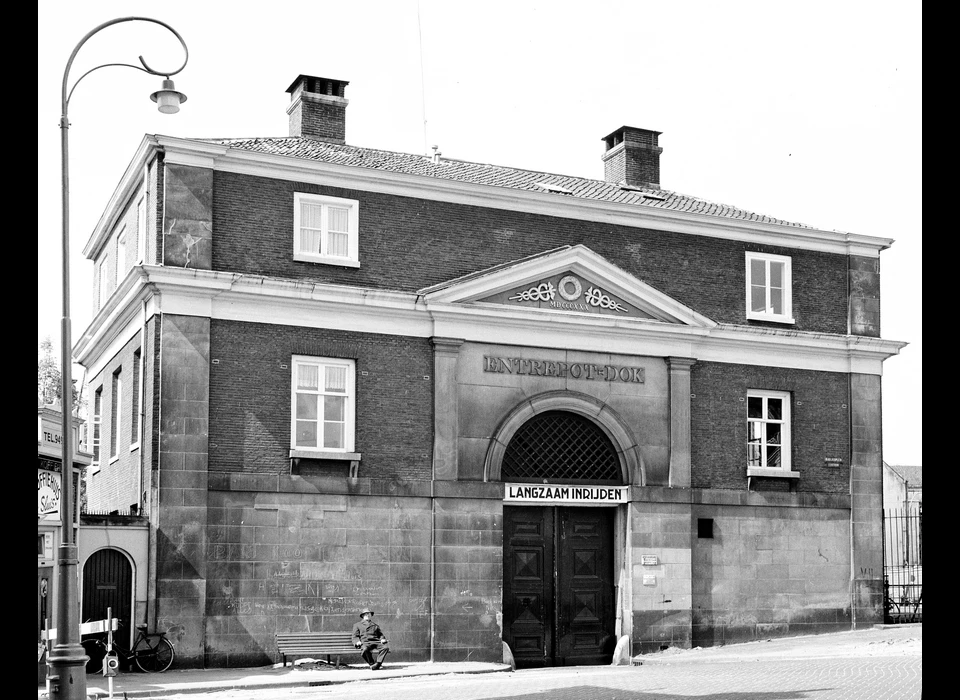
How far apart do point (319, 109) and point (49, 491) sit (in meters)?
13.3

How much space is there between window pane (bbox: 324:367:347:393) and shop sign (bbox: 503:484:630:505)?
406 centimetres

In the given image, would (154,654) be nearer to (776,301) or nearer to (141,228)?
(141,228)

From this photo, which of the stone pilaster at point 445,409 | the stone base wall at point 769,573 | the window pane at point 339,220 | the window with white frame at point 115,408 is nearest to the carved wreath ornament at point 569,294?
the stone pilaster at point 445,409

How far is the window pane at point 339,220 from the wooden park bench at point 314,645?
8165 millimetres

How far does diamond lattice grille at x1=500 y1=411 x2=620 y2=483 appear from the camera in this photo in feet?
85.1

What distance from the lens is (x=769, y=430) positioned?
28.9 metres

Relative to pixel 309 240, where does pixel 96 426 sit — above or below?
below

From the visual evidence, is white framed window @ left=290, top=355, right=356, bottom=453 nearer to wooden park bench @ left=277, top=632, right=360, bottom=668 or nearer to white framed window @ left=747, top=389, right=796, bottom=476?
wooden park bench @ left=277, top=632, right=360, bottom=668

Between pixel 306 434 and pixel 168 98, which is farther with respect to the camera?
pixel 306 434

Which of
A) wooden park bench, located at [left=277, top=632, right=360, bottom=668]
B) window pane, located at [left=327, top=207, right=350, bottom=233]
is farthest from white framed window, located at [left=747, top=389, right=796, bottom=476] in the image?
wooden park bench, located at [left=277, top=632, right=360, bottom=668]

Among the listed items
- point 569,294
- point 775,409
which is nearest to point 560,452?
point 569,294

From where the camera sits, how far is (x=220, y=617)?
2255cm

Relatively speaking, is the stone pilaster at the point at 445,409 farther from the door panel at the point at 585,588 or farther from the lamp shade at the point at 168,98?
the lamp shade at the point at 168,98

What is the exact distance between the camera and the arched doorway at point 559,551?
25.6 m
